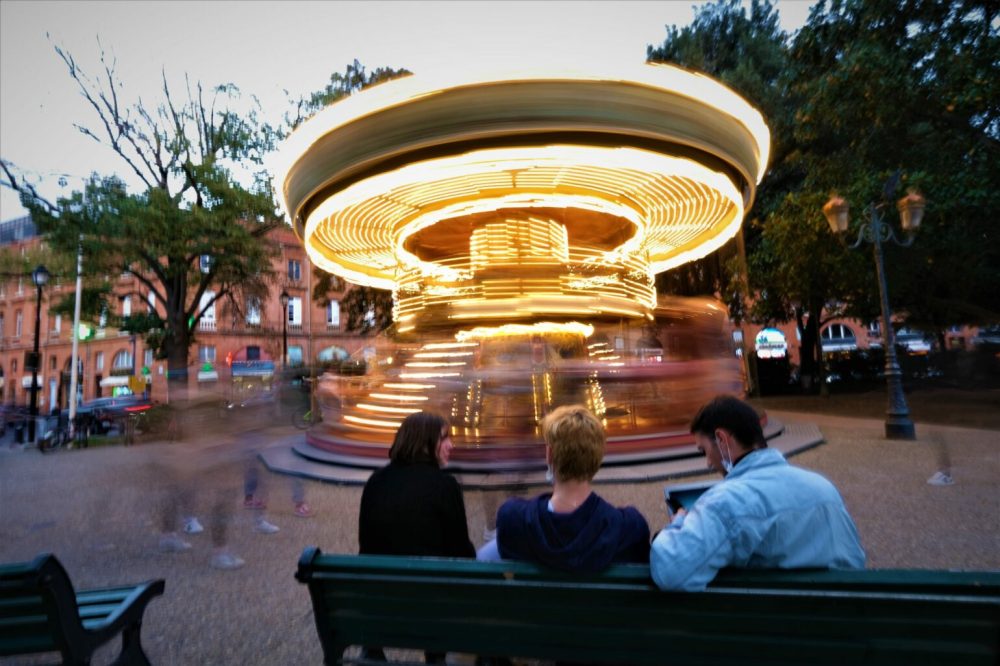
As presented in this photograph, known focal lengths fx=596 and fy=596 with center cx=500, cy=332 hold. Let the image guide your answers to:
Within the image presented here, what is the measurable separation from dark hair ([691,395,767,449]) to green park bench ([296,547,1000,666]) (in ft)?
1.61

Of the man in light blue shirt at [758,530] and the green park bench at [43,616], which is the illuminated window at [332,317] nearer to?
the green park bench at [43,616]

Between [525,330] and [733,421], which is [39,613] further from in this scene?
[525,330]

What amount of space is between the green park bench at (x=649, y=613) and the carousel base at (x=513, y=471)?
3593 mm

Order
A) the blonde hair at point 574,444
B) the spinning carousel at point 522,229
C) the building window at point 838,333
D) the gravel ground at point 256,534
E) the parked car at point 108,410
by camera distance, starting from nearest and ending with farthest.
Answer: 1. the blonde hair at point 574,444
2. the gravel ground at point 256,534
3. the spinning carousel at point 522,229
4. the parked car at point 108,410
5. the building window at point 838,333

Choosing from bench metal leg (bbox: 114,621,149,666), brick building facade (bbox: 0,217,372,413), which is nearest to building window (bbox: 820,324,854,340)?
brick building facade (bbox: 0,217,372,413)

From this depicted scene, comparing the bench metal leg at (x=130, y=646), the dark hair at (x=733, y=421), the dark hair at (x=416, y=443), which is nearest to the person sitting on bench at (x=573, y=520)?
the dark hair at (x=733, y=421)

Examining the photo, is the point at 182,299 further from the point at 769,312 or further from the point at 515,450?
the point at 769,312

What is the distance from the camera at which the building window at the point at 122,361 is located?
41.0m

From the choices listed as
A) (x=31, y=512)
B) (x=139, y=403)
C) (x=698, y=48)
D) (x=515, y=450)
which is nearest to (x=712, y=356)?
(x=515, y=450)

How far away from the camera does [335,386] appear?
43.6ft

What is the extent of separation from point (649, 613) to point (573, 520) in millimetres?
344

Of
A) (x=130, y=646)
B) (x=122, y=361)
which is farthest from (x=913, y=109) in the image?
(x=122, y=361)

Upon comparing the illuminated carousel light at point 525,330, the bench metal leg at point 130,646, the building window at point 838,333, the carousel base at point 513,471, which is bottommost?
the carousel base at point 513,471

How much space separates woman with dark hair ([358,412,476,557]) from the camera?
250cm
